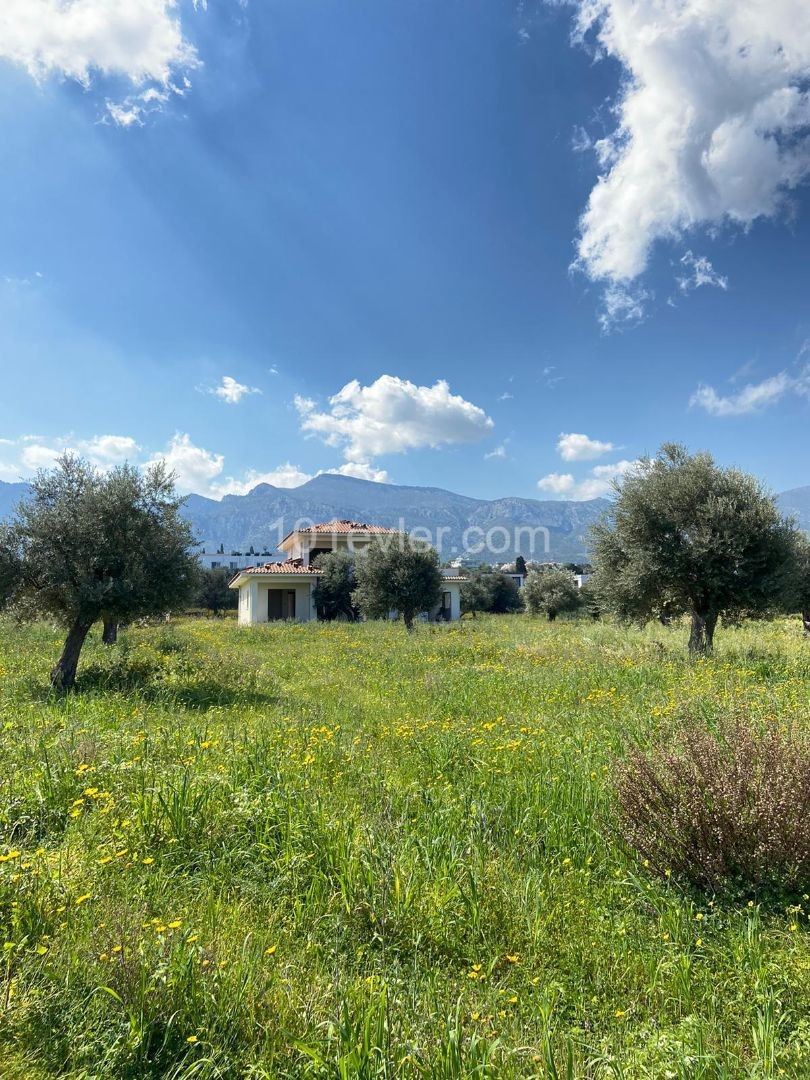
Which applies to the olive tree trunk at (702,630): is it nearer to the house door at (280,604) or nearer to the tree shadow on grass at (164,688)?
the tree shadow on grass at (164,688)

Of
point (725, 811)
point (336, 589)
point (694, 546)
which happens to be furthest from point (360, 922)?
point (336, 589)

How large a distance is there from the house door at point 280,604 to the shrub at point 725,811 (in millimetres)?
34873

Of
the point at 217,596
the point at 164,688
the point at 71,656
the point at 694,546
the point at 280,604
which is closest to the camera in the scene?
the point at 164,688

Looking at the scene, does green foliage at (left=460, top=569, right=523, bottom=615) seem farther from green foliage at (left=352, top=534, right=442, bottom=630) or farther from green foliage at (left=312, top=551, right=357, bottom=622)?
green foliage at (left=352, top=534, right=442, bottom=630)

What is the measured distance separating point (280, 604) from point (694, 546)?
29.7 meters

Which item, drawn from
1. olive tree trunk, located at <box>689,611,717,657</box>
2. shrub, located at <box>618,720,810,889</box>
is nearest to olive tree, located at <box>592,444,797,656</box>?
olive tree trunk, located at <box>689,611,717,657</box>

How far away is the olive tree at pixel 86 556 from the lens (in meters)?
9.97

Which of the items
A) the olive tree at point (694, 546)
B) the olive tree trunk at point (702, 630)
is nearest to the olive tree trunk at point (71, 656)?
the olive tree at point (694, 546)

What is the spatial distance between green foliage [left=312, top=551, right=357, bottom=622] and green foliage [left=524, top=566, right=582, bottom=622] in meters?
15.8

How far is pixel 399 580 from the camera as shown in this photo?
85.1 ft

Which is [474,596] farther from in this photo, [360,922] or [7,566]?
[360,922]

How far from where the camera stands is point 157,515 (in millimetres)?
11188

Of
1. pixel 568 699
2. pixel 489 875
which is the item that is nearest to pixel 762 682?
pixel 568 699

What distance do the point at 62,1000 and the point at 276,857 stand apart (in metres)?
1.53
